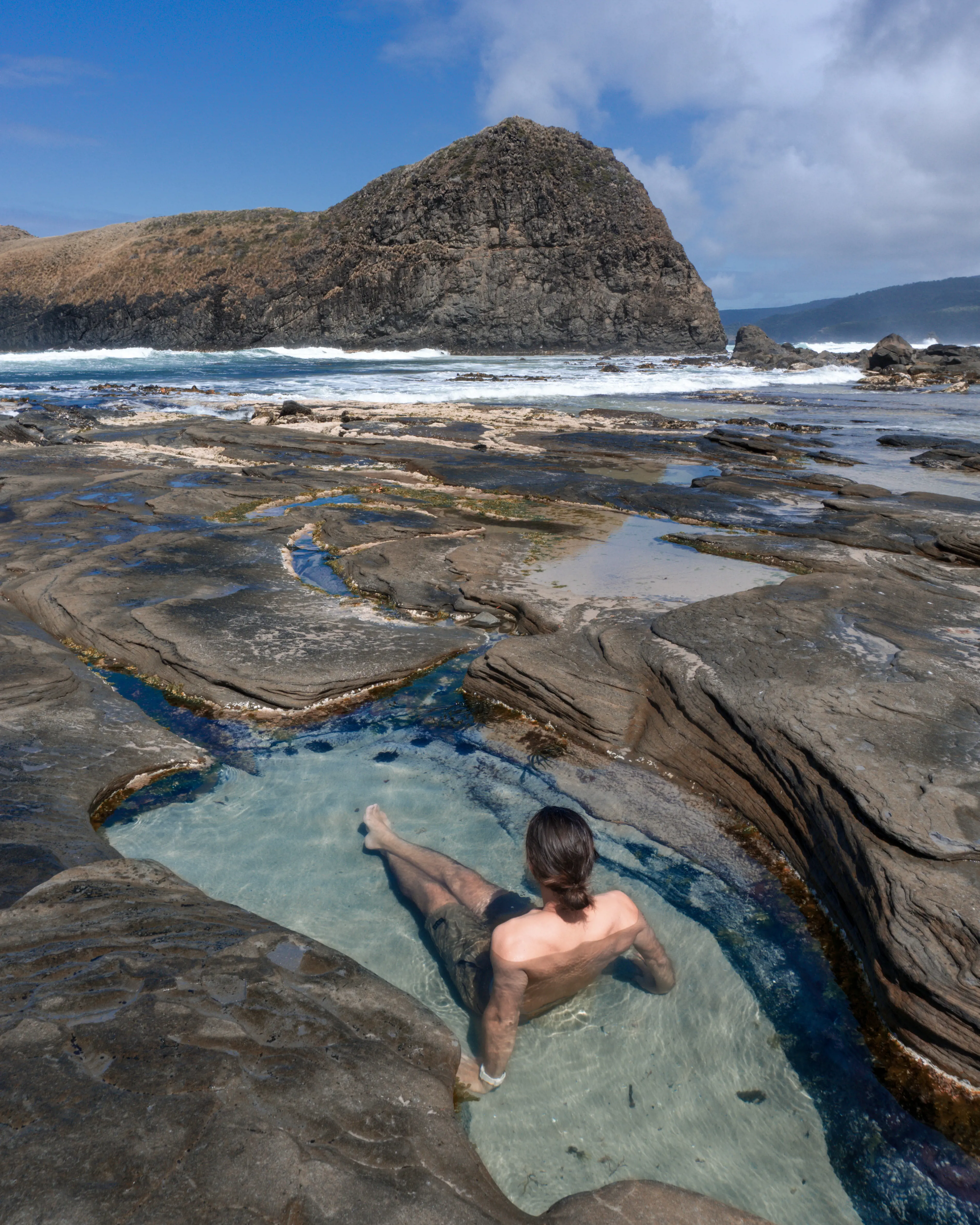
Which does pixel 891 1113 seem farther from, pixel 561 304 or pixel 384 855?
pixel 561 304

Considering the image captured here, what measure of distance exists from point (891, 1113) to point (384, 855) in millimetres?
2155

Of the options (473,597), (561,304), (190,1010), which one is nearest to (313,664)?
(473,597)

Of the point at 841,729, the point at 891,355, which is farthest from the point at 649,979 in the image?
the point at 891,355

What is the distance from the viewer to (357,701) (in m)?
4.83

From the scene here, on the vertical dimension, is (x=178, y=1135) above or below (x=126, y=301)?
below

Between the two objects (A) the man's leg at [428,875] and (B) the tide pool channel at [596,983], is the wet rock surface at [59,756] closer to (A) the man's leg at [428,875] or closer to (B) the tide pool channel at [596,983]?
(B) the tide pool channel at [596,983]

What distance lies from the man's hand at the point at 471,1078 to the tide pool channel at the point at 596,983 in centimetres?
4

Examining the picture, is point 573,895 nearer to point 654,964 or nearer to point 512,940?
point 512,940

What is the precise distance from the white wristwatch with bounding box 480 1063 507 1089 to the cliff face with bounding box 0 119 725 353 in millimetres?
56741

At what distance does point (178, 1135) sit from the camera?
166 centimetres

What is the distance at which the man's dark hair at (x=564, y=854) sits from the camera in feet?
8.41

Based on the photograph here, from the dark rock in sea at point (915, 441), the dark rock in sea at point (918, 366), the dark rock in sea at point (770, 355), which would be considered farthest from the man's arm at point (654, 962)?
the dark rock in sea at point (770, 355)

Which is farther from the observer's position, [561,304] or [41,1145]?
[561,304]

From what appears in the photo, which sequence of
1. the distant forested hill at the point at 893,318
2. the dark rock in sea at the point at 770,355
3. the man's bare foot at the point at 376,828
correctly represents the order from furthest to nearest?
the distant forested hill at the point at 893,318, the dark rock in sea at the point at 770,355, the man's bare foot at the point at 376,828
